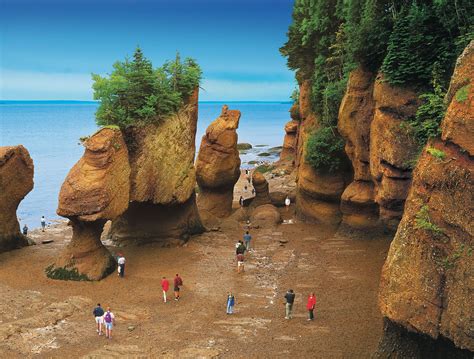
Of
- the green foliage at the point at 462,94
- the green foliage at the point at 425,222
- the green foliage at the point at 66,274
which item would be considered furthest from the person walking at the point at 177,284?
the green foliage at the point at 462,94

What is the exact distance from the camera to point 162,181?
28938 millimetres

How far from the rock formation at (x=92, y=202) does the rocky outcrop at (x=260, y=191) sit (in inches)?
645

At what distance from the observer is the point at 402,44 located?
853 inches

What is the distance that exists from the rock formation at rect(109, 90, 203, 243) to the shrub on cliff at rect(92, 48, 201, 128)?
2.40ft

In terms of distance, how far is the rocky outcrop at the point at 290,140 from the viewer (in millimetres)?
65500

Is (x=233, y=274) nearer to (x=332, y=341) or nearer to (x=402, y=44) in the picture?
(x=332, y=341)

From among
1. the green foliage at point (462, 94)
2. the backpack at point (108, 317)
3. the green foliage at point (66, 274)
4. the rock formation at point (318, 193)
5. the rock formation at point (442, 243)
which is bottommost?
the green foliage at point (66, 274)

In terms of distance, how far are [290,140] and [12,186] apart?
146 ft

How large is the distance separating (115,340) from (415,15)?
18.4 metres

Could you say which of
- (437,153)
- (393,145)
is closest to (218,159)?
(393,145)

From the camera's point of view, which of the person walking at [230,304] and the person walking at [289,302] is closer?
the person walking at [289,302]

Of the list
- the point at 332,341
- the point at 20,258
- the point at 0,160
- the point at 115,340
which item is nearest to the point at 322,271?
the point at 332,341

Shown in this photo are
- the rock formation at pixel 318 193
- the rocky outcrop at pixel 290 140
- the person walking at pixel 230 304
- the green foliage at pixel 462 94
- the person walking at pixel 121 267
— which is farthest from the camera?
the rocky outcrop at pixel 290 140

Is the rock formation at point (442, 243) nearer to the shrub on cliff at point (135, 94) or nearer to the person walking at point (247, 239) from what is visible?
the person walking at point (247, 239)
